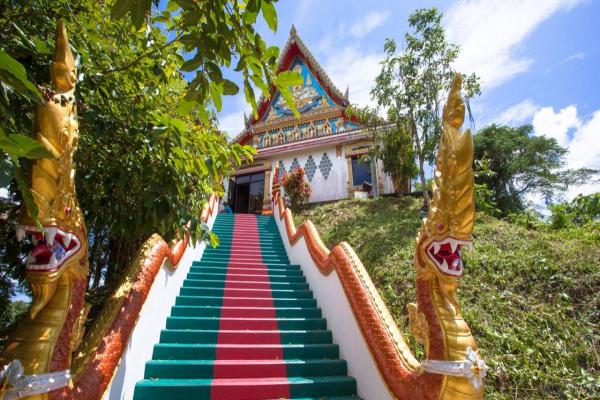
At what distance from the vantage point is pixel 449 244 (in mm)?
1824

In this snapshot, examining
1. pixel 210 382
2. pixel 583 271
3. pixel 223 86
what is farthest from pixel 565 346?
pixel 223 86

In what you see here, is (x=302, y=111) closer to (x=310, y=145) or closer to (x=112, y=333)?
(x=310, y=145)

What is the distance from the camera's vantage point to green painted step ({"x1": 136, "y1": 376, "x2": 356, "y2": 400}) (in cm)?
271

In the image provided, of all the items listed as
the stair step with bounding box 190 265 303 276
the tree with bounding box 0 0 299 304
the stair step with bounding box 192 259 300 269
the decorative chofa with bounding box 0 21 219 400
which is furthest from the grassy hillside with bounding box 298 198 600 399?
the decorative chofa with bounding box 0 21 219 400

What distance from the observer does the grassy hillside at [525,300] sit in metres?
3.19

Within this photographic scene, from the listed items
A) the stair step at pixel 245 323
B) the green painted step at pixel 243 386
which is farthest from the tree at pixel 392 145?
the green painted step at pixel 243 386

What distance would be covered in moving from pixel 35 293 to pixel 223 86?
4.34ft

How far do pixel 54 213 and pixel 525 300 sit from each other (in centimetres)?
513

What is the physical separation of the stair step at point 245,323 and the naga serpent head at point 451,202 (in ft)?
8.16

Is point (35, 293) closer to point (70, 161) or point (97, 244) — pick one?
point (70, 161)

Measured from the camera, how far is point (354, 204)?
1113cm

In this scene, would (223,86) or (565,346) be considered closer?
(223,86)

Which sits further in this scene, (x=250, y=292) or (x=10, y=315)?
(x=10, y=315)

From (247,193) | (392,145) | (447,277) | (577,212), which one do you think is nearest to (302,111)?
(247,193)
